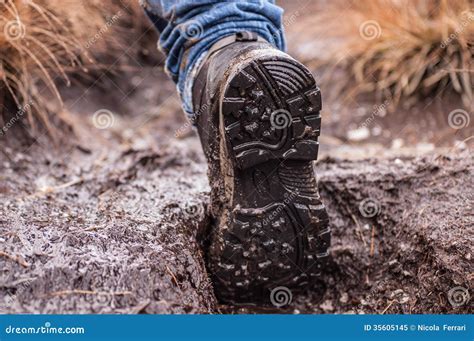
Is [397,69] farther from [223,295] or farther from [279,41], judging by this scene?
[223,295]

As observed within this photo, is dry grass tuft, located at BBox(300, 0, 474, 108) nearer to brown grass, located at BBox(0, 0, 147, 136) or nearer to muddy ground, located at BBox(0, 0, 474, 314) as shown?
muddy ground, located at BBox(0, 0, 474, 314)

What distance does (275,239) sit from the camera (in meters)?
1.58

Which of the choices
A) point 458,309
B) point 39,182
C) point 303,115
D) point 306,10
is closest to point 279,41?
point 303,115

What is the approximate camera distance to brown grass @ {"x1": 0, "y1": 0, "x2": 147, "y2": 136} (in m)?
2.18

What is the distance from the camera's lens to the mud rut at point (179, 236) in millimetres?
1278

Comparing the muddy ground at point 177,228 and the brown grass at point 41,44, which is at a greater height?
the brown grass at point 41,44

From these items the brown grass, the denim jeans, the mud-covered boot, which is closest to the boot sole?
the mud-covered boot

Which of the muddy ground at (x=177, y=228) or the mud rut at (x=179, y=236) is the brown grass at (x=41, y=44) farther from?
the mud rut at (x=179, y=236)

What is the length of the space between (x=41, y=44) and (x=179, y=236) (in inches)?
40.7

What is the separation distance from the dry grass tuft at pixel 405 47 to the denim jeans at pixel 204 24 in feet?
4.23

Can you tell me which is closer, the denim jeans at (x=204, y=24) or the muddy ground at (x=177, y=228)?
the muddy ground at (x=177, y=228)

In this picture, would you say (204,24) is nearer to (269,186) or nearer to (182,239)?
(269,186)

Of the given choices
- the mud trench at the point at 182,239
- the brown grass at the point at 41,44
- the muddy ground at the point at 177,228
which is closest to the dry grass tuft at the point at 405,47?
the muddy ground at the point at 177,228

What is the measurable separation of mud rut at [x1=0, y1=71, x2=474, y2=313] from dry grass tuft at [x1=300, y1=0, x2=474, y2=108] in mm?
934
